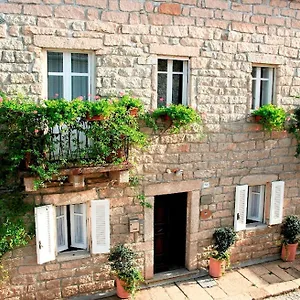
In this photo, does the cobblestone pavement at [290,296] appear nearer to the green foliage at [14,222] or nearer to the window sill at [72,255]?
the window sill at [72,255]

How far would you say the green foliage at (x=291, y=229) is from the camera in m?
8.29

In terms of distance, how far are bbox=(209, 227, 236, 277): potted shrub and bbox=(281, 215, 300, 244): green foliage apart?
154 centimetres

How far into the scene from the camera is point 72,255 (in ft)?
22.2

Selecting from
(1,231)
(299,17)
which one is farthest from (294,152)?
(1,231)

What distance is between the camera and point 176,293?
712 centimetres

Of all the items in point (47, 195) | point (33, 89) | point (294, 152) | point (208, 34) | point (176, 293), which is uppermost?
point (208, 34)

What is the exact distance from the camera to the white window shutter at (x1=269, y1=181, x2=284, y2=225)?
26.8ft

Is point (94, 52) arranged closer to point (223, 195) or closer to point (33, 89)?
point (33, 89)

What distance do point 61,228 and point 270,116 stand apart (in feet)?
15.9

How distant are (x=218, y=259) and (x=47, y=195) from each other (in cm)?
384

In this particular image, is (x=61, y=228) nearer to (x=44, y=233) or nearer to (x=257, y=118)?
(x=44, y=233)

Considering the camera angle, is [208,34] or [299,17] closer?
[208,34]

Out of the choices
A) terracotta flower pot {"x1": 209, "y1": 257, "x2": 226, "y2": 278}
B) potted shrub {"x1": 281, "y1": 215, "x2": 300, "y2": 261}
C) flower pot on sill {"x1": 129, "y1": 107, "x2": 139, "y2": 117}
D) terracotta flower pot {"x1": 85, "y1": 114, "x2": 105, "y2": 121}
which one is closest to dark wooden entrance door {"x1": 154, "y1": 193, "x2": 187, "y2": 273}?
terracotta flower pot {"x1": 209, "y1": 257, "x2": 226, "y2": 278}

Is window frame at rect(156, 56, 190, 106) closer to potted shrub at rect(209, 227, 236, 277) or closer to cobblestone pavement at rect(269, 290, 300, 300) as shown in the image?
potted shrub at rect(209, 227, 236, 277)
